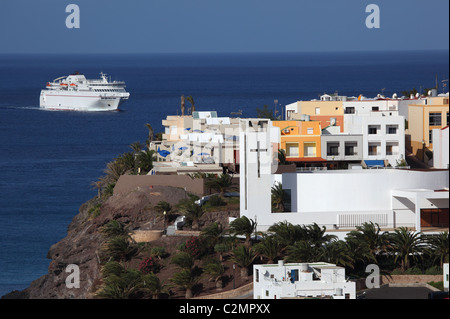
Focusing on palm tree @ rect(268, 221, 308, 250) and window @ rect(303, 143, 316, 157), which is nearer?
palm tree @ rect(268, 221, 308, 250)

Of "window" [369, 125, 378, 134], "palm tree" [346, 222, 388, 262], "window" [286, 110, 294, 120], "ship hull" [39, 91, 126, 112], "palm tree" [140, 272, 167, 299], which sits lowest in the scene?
"palm tree" [140, 272, 167, 299]

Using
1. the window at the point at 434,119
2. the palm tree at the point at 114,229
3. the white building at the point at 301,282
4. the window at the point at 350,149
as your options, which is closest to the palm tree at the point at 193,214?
the palm tree at the point at 114,229

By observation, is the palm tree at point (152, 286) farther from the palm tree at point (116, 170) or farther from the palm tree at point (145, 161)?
the palm tree at point (116, 170)

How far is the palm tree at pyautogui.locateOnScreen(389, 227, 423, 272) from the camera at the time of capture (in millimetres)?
27188

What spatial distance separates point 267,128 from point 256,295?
23.7 feet

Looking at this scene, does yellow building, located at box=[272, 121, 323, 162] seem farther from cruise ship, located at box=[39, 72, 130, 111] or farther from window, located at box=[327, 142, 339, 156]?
cruise ship, located at box=[39, 72, 130, 111]

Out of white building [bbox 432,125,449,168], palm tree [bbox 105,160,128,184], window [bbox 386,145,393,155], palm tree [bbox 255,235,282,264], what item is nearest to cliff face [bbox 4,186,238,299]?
palm tree [bbox 255,235,282,264]

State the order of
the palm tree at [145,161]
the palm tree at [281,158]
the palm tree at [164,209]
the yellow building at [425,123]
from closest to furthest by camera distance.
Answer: the palm tree at [164,209] < the palm tree at [281,158] < the palm tree at [145,161] < the yellow building at [425,123]

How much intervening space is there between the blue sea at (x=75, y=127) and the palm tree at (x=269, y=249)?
1212 cm

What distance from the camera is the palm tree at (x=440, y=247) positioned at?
1062 inches

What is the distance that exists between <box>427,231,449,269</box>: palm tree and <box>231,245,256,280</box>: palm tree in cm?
431

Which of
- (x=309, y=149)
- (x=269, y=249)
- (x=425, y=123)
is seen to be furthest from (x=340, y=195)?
(x=425, y=123)

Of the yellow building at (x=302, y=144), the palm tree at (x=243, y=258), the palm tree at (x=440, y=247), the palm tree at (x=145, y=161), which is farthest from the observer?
the palm tree at (x=145, y=161)

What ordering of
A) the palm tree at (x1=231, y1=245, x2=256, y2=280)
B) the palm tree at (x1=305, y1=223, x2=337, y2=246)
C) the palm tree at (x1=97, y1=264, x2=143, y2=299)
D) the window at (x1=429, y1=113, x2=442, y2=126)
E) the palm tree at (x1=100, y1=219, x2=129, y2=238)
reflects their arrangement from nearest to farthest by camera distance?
1. the palm tree at (x1=97, y1=264, x2=143, y2=299)
2. the palm tree at (x1=231, y1=245, x2=256, y2=280)
3. the palm tree at (x1=305, y1=223, x2=337, y2=246)
4. the palm tree at (x1=100, y1=219, x2=129, y2=238)
5. the window at (x1=429, y1=113, x2=442, y2=126)
